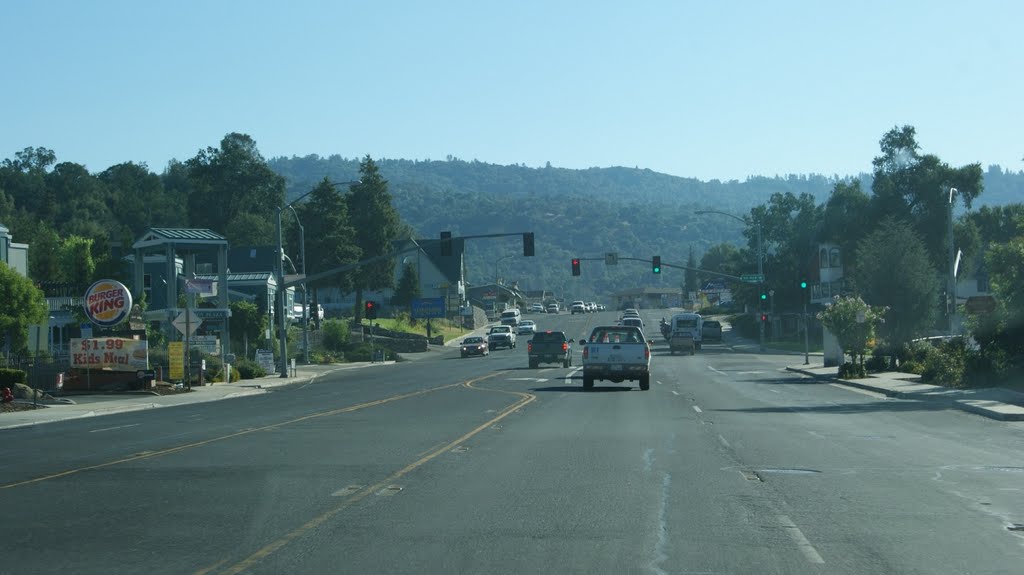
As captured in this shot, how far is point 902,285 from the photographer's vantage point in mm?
44188

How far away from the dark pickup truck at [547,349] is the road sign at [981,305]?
2650 centimetres

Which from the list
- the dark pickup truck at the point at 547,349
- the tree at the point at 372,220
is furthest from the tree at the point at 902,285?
the tree at the point at 372,220

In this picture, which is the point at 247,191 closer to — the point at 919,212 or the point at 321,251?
the point at 321,251

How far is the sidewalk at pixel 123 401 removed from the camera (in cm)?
2973

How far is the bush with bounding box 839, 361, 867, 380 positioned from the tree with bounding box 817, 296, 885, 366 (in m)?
0.95

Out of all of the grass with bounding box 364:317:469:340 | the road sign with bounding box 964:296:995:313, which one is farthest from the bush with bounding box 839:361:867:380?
the grass with bounding box 364:317:469:340

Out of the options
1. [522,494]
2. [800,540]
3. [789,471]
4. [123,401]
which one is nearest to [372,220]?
[123,401]

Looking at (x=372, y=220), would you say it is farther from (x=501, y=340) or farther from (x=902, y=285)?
(x=902, y=285)

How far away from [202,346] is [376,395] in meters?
18.3

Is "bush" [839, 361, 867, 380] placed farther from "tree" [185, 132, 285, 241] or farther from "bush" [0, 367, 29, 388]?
"tree" [185, 132, 285, 241]

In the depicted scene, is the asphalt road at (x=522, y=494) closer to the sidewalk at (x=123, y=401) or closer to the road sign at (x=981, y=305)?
the sidewalk at (x=123, y=401)

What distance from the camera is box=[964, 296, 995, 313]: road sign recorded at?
32281 mm

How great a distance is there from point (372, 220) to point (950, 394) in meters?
85.1

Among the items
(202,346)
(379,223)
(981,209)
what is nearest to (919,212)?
(981,209)
